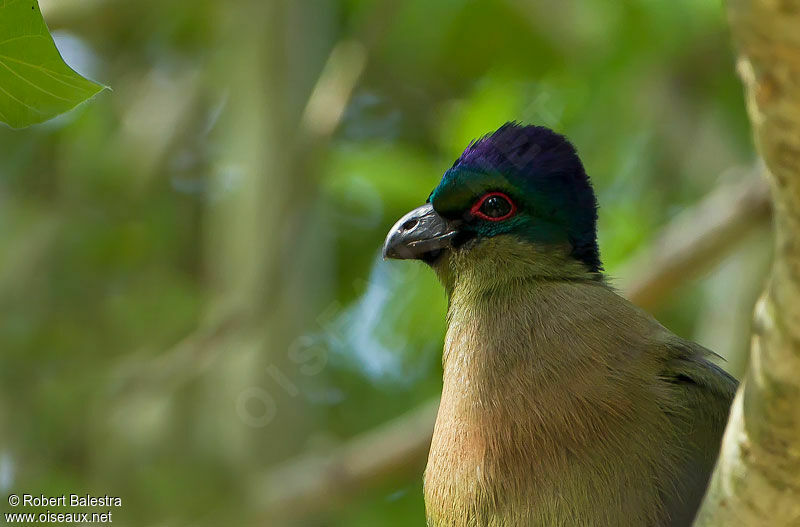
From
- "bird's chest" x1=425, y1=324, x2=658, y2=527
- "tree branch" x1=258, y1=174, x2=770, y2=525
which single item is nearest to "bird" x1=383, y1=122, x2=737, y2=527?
"bird's chest" x1=425, y1=324, x2=658, y2=527

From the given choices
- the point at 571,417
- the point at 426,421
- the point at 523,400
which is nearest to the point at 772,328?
the point at 571,417

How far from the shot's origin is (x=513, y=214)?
4.13 metres

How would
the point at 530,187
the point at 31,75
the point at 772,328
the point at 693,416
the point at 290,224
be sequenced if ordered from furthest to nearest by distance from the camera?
the point at 290,224 → the point at 530,187 → the point at 693,416 → the point at 31,75 → the point at 772,328

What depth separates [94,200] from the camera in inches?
291

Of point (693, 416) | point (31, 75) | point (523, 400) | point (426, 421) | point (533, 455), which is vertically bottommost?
point (693, 416)

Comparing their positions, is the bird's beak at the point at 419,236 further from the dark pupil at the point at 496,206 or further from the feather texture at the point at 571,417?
the feather texture at the point at 571,417

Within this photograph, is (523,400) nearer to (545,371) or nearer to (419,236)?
(545,371)

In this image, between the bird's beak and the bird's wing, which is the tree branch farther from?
the bird's wing

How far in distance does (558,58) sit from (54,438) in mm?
3897

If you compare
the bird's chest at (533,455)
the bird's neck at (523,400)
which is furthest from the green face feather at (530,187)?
the bird's chest at (533,455)

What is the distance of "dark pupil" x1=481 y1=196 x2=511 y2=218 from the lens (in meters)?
4.14

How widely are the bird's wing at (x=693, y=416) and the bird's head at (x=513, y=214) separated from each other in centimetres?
58

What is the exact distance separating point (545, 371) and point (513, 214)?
2.52 feet

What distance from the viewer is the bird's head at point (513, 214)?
408 cm
